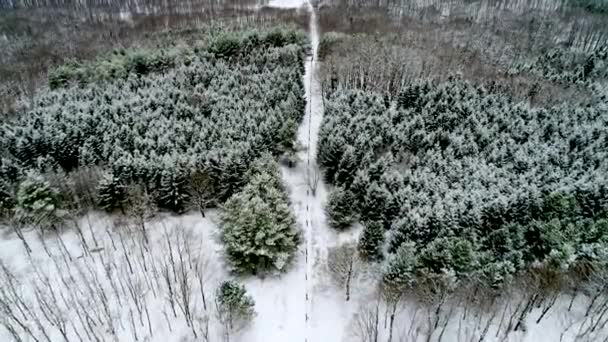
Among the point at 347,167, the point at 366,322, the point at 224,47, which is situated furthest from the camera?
the point at 224,47

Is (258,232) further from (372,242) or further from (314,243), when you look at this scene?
(372,242)

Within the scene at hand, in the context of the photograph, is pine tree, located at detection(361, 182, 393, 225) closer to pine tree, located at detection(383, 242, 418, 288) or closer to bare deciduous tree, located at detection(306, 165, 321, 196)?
pine tree, located at detection(383, 242, 418, 288)

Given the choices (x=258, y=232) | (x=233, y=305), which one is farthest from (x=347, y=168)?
(x=233, y=305)

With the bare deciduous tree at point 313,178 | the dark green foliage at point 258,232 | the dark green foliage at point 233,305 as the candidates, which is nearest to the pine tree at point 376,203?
the bare deciduous tree at point 313,178

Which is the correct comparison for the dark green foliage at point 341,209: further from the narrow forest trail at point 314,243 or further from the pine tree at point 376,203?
the pine tree at point 376,203

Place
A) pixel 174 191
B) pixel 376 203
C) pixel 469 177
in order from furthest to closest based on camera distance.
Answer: pixel 469 177 < pixel 174 191 < pixel 376 203

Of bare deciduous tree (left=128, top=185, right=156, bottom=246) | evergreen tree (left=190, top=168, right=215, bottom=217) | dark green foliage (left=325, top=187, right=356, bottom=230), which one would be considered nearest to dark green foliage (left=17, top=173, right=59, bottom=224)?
bare deciduous tree (left=128, top=185, right=156, bottom=246)

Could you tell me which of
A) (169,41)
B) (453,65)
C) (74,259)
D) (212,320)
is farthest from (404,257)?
(169,41)
